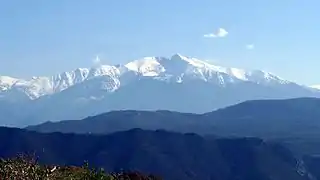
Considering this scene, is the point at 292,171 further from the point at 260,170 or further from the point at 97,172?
the point at 97,172

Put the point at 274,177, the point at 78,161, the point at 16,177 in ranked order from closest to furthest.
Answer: the point at 16,177
the point at 274,177
the point at 78,161

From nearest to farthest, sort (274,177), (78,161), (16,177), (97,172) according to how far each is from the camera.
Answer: (16,177)
(97,172)
(274,177)
(78,161)

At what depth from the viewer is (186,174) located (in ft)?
628

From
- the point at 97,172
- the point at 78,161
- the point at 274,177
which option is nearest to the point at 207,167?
the point at 274,177

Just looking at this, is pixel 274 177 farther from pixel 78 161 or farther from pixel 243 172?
pixel 78 161

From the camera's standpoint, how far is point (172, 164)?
200 meters

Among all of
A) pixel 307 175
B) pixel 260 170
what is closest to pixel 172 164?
pixel 260 170

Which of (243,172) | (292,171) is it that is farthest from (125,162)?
(292,171)

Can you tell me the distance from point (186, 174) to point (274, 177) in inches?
937

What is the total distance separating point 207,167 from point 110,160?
27.5 m

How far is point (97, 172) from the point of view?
1027 inches

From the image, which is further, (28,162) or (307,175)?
(307,175)

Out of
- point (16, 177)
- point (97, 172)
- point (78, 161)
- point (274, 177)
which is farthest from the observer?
point (78, 161)

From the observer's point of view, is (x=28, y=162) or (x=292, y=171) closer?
(x=28, y=162)
